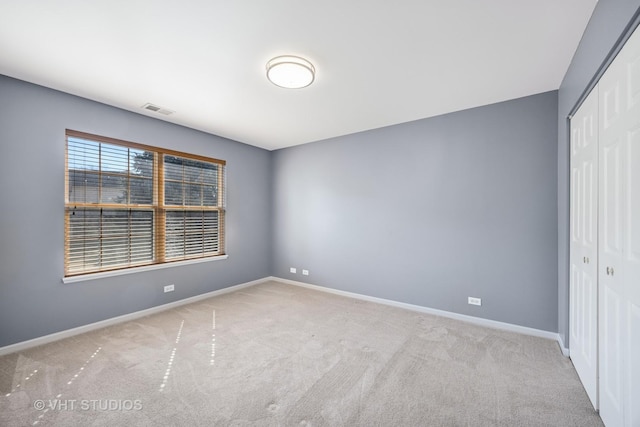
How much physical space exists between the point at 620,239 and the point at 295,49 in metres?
2.51

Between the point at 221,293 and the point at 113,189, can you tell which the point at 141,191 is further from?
the point at 221,293

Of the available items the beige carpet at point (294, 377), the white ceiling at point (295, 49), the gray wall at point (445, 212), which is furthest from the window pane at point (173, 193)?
the gray wall at point (445, 212)

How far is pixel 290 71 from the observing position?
237 cm

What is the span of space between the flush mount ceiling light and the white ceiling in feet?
0.26

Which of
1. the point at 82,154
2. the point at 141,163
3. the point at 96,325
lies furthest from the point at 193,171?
the point at 96,325

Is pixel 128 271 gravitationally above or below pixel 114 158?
below

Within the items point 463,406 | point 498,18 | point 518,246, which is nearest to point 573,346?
point 518,246

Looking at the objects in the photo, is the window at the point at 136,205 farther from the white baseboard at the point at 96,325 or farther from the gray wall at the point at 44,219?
the white baseboard at the point at 96,325

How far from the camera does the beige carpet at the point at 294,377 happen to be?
5.87 feet

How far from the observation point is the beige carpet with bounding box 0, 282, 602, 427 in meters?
1.79

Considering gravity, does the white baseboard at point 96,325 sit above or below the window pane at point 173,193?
below

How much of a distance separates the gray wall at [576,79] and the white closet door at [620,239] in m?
0.13

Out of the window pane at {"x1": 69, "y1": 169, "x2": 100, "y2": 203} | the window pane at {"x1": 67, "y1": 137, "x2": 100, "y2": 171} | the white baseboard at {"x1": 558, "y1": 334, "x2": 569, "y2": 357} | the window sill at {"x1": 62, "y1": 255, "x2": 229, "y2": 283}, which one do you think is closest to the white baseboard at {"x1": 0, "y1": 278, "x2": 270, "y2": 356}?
the window sill at {"x1": 62, "y1": 255, "x2": 229, "y2": 283}

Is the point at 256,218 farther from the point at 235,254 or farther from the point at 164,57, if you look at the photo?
the point at 164,57
